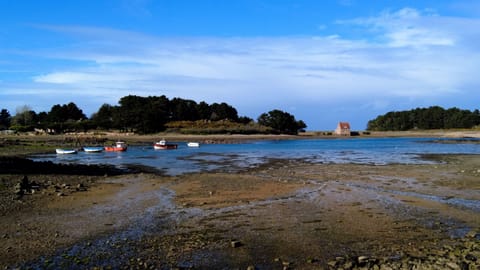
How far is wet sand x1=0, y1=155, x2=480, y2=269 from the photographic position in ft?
34.3

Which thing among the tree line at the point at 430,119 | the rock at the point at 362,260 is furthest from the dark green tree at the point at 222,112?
the rock at the point at 362,260

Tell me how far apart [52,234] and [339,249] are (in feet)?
28.9

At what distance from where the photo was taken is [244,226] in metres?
14.0

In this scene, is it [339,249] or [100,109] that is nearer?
[339,249]

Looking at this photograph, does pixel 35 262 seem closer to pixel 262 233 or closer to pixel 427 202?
pixel 262 233

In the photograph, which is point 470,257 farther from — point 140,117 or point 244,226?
point 140,117

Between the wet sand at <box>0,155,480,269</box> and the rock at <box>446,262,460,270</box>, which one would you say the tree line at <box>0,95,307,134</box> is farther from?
the rock at <box>446,262,460,270</box>

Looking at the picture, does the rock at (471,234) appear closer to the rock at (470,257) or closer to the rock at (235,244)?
the rock at (470,257)

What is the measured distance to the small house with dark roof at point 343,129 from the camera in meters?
170

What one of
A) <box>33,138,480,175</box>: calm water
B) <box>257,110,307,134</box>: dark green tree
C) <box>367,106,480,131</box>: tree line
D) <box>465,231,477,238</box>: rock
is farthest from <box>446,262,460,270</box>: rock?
<box>367,106,480,131</box>: tree line

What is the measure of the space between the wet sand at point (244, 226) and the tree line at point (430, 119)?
164214 millimetres

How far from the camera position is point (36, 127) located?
139m

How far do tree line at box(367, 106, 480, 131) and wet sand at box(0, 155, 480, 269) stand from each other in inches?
6465

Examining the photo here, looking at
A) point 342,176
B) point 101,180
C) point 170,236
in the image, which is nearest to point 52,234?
point 170,236
